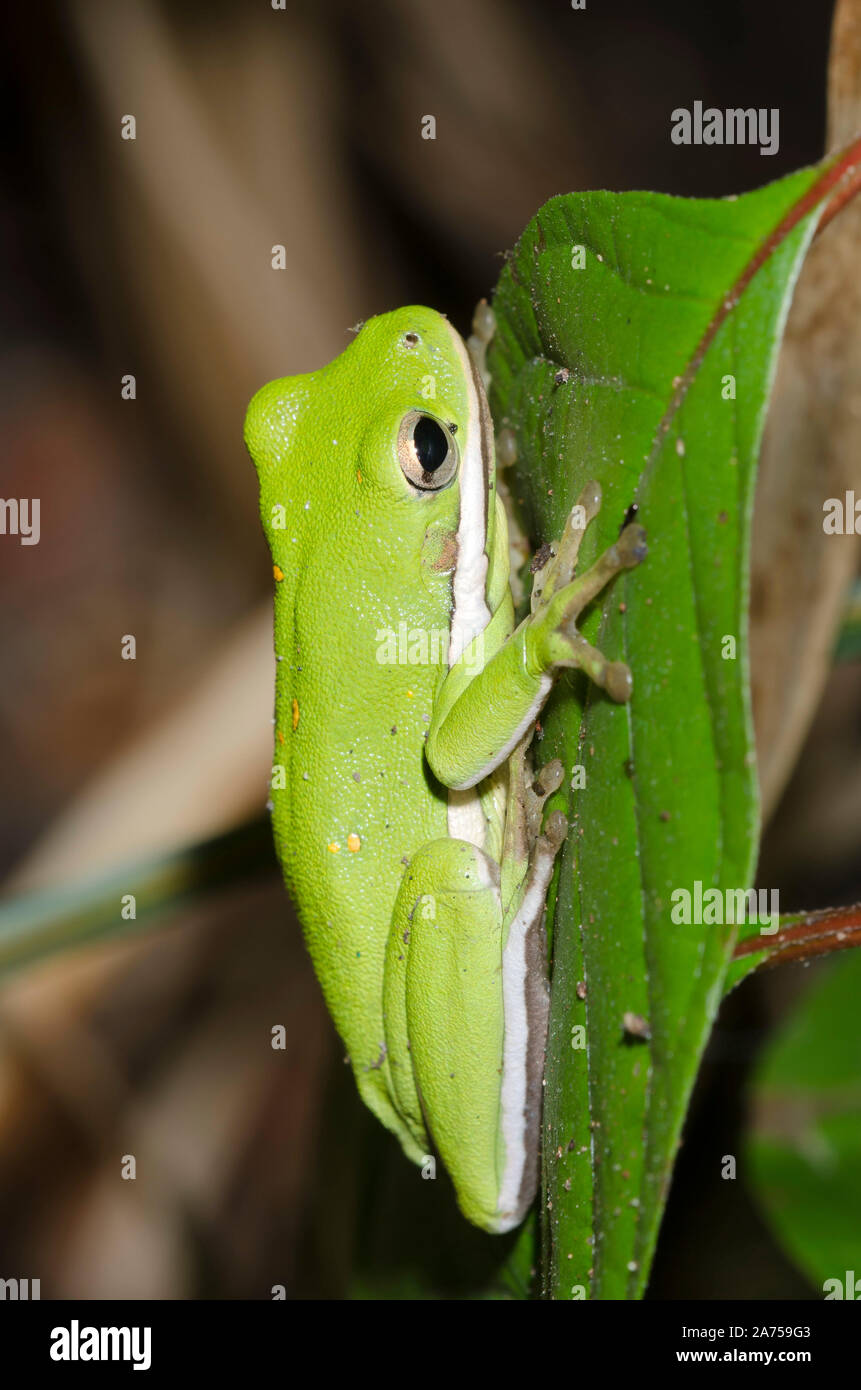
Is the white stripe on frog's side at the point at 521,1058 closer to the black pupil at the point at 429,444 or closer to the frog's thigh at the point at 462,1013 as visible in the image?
the frog's thigh at the point at 462,1013

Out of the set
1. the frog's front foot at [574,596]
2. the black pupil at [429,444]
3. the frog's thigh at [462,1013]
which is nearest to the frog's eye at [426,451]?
the black pupil at [429,444]

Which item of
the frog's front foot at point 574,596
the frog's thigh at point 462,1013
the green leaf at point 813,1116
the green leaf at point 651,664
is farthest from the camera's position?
the green leaf at point 813,1116

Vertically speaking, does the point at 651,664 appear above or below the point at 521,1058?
above

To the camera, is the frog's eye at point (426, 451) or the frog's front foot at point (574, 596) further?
the frog's eye at point (426, 451)

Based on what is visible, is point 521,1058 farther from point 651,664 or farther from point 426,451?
point 426,451

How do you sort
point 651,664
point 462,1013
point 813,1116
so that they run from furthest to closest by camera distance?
point 813,1116 → point 462,1013 → point 651,664

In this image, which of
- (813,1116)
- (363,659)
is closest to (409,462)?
(363,659)

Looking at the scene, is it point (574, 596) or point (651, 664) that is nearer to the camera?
point (651, 664)

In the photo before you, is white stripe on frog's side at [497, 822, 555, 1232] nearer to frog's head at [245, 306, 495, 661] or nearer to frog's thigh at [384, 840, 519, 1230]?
frog's thigh at [384, 840, 519, 1230]
